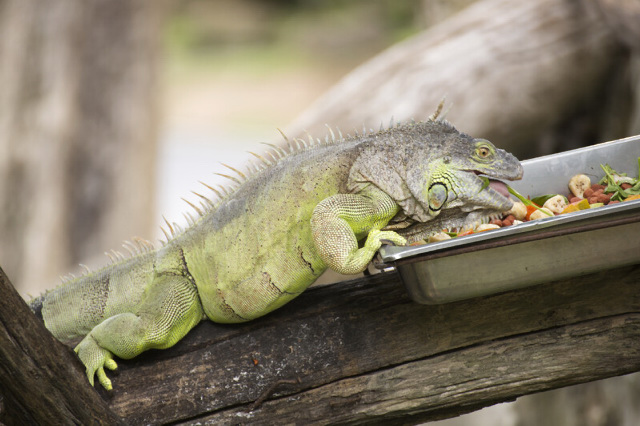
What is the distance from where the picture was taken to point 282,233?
3.31 metres

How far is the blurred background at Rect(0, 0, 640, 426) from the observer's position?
19.4 ft

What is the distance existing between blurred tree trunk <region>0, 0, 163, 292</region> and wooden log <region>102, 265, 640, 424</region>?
5311mm

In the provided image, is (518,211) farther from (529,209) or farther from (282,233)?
(282,233)

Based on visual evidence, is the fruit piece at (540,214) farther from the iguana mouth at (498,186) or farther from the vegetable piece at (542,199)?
the vegetable piece at (542,199)

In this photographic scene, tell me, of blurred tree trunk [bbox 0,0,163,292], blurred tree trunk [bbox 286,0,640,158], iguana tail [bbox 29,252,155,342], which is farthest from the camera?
blurred tree trunk [bbox 0,0,163,292]

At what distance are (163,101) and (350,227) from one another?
7.55m

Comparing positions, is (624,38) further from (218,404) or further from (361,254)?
(218,404)

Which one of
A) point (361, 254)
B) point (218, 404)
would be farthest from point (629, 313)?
point (218, 404)

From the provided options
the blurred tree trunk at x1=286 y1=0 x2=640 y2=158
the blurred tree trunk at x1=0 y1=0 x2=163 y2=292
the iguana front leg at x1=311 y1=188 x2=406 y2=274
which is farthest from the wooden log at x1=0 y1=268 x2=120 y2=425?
the blurred tree trunk at x1=0 y1=0 x2=163 y2=292

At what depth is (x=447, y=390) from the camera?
3.25 meters

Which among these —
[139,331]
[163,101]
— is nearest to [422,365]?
[139,331]

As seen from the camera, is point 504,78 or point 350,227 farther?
point 504,78

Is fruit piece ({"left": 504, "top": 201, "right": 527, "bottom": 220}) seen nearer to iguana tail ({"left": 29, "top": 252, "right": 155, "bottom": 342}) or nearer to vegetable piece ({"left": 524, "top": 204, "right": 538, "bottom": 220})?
vegetable piece ({"left": 524, "top": 204, "right": 538, "bottom": 220})

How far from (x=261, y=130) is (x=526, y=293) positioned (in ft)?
58.2
